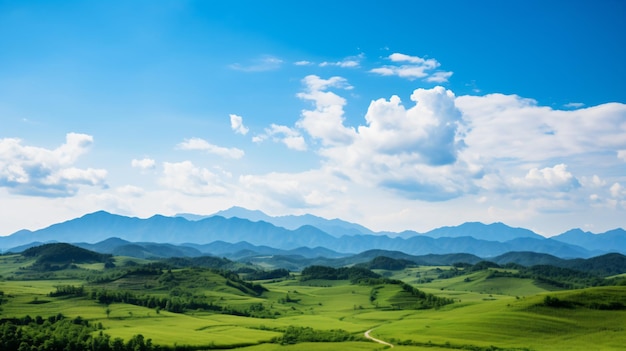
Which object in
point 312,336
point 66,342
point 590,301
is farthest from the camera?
point 590,301

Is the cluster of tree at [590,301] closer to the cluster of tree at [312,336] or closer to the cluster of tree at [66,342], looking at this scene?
the cluster of tree at [312,336]

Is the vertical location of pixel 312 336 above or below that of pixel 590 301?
below

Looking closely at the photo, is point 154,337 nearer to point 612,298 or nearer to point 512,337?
point 512,337

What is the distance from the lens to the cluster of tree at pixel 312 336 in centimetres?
14150

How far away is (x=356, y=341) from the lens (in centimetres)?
14038

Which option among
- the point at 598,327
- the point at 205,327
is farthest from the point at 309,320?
the point at 598,327

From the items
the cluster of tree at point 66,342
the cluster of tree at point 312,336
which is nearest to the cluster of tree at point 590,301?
the cluster of tree at point 312,336

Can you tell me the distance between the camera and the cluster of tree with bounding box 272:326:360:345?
142m

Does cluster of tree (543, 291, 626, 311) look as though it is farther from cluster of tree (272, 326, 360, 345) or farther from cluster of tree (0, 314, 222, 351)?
cluster of tree (0, 314, 222, 351)

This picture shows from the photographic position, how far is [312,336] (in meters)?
146

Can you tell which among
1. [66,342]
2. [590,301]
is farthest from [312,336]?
[590,301]

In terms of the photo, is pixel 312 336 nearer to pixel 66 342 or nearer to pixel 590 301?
pixel 66 342

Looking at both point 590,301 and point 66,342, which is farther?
point 590,301

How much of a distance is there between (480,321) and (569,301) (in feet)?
145
